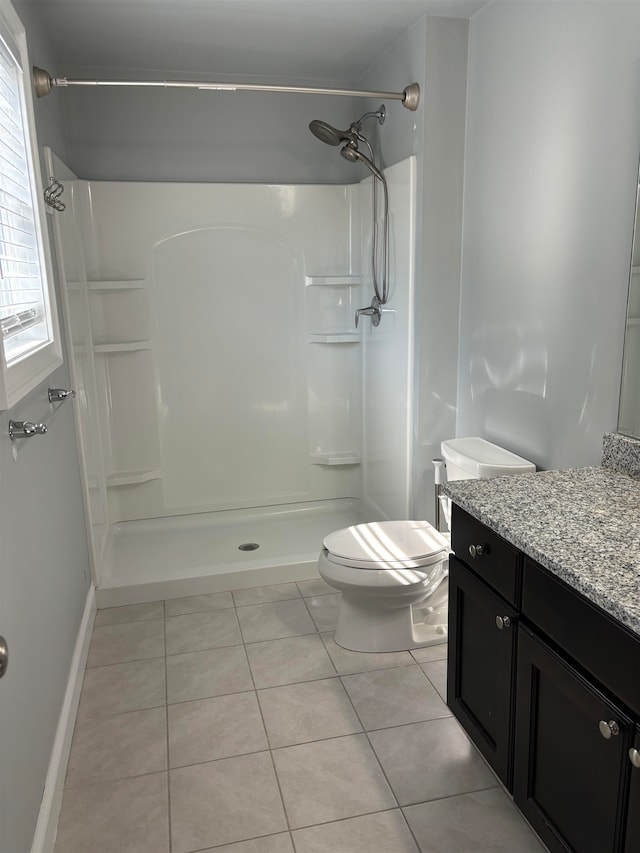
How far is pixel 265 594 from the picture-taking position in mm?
3092

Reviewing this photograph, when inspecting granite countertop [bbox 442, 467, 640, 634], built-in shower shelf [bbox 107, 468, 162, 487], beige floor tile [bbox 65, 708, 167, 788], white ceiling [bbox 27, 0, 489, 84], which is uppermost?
white ceiling [bbox 27, 0, 489, 84]

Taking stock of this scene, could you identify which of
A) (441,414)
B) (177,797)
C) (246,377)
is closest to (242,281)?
(246,377)

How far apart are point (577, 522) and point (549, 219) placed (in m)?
1.14

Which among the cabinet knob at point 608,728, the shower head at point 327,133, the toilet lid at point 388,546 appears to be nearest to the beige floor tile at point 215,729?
the toilet lid at point 388,546

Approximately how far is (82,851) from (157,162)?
299 cm

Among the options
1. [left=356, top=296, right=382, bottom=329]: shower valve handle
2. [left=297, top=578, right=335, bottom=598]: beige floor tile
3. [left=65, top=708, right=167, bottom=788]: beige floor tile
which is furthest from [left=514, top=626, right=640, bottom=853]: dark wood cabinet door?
[left=356, top=296, right=382, bottom=329]: shower valve handle

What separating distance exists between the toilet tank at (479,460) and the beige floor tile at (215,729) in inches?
43.5

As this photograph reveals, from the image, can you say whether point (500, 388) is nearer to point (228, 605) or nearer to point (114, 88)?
point (228, 605)

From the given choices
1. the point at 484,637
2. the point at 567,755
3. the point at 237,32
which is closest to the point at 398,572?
the point at 484,637

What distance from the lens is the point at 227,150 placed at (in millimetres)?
3518

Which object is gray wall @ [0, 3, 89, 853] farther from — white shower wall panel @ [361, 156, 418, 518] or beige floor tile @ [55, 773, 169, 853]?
white shower wall panel @ [361, 156, 418, 518]

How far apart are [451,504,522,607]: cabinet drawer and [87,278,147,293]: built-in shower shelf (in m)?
2.22

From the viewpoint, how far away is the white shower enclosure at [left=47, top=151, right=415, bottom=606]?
3.28 m

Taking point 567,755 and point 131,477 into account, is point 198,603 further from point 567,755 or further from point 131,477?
point 567,755
